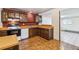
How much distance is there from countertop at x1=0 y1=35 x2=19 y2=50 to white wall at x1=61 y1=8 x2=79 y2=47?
0.65m

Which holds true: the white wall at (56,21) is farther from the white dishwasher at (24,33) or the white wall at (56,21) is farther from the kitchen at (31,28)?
the white dishwasher at (24,33)

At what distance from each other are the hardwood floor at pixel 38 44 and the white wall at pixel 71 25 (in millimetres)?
147

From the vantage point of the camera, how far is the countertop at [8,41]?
1.23m

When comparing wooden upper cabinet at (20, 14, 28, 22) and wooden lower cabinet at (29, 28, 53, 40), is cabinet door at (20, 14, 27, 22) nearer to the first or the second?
wooden upper cabinet at (20, 14, 28, 22)

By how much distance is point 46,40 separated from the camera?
1.33 meters

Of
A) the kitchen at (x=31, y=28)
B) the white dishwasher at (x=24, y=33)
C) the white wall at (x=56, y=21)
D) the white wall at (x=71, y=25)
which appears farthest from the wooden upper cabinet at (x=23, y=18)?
the white wall at (x=71, y=25)

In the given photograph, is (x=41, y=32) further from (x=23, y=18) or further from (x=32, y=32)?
(x=23, y=18)

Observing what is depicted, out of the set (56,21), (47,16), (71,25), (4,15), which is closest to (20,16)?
(4,15)

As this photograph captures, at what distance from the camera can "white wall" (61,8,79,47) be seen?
1.27m
